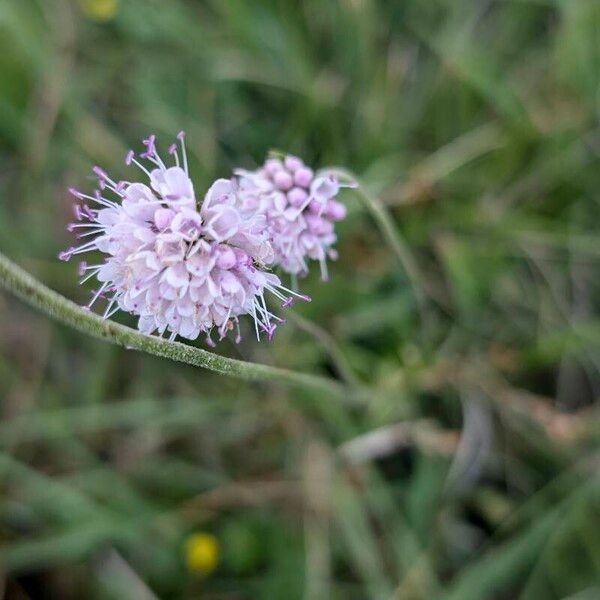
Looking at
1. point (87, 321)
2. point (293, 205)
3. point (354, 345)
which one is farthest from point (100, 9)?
point (87, 321)

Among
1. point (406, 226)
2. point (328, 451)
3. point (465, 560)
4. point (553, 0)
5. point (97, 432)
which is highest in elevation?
point (553, 0)

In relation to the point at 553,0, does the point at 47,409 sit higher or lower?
lower

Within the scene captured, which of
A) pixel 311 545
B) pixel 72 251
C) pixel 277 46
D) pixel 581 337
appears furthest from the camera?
pixel 277 46

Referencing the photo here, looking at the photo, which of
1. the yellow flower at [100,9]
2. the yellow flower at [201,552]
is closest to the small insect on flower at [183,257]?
the yellow flower at [201,552]

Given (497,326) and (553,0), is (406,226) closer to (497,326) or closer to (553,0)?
(497,326)

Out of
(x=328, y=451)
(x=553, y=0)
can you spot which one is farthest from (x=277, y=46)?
(x=328, y=451)

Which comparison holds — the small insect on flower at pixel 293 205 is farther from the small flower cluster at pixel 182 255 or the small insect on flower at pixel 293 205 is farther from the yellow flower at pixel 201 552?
the yellow flower at pixel 201 552

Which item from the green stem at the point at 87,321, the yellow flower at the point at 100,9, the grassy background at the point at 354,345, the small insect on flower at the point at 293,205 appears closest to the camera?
the green stem at the point at 87,321
